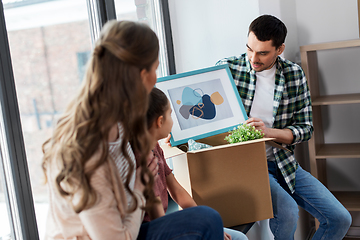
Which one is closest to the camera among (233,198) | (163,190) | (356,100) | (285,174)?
(163,190)

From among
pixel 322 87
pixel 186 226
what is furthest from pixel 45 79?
pixel 322 87

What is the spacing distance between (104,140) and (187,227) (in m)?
0.34

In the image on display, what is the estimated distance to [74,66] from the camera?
148 cm

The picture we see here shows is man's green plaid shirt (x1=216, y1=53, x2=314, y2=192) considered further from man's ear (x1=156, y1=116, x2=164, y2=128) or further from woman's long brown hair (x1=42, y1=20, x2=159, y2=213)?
woman's long brown hair (x1=42, y1=20, x2=159, y2=213)

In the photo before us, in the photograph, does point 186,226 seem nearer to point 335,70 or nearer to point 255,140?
point 255,140

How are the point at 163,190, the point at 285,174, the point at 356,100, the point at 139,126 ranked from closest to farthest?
the point at 139,126 < the point at 163,190 < the point at 285,174 < the point at 356,100

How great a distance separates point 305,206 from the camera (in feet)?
5.78

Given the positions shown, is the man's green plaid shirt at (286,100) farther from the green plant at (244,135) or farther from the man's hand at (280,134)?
the green plant at (244,135)

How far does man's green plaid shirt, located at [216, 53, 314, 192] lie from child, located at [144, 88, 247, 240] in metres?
0.58

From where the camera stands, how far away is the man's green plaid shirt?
1.76 metres

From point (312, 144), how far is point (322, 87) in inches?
18.8

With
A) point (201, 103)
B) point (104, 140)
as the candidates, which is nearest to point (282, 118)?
point (201, 103)

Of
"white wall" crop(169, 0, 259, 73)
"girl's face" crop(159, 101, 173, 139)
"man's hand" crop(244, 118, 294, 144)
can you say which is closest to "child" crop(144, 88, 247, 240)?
"girl's face" crop(159, 101, 173, 139)

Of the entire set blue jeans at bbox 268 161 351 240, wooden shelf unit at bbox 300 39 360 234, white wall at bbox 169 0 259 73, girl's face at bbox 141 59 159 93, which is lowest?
blue jeans at bbox 268 161 351 240
